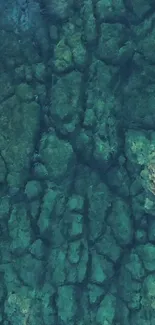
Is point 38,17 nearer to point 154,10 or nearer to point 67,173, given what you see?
point 154,10

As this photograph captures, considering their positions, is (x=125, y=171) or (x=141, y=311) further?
(x=125, y=171)

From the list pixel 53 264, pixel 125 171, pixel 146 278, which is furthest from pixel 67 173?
pixel 146 278

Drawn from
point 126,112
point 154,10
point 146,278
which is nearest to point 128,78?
point 126,112

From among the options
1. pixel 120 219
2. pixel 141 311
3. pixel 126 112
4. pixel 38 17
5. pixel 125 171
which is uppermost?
pixel 38 17

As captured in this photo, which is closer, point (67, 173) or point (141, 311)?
point (141, 311)

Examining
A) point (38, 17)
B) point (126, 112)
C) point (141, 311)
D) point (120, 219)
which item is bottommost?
point (141, 311)

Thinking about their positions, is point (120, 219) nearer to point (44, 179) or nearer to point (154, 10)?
point (44, 179)

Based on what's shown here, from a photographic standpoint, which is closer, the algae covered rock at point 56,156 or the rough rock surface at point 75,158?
the rough rock surface at point 75,158

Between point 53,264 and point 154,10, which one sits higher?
point 154,10

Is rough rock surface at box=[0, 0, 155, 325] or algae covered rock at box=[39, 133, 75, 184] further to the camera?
algae covered rock at box=[39, 133, 75, 184]
